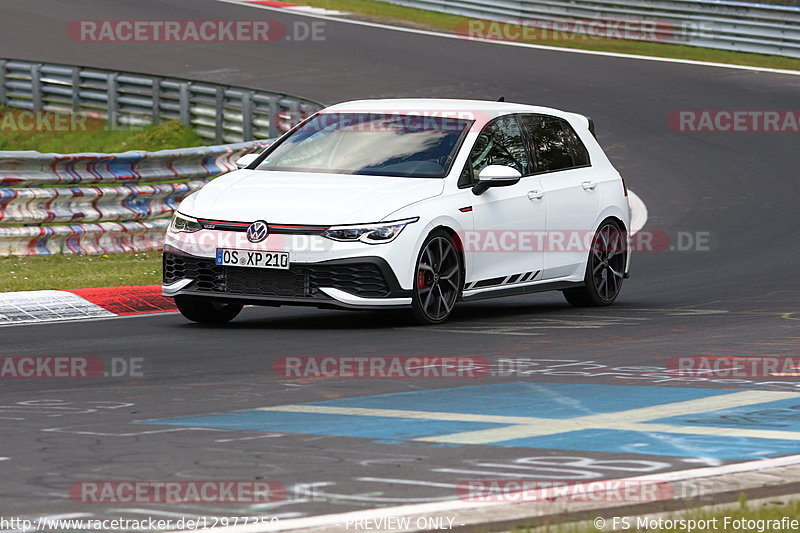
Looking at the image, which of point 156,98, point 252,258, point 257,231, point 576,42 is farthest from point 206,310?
point 576,42

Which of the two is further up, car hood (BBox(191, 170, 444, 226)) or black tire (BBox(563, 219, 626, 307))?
car hood (BBox(191, 170, 444, 226))

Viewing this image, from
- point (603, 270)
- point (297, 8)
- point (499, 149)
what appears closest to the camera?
point (499, 149)

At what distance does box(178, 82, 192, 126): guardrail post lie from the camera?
2959 centimetres

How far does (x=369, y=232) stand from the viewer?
11812mm

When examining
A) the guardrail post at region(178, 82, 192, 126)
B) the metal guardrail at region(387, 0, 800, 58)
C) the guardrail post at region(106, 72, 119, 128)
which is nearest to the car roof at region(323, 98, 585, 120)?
→ the guardrail post at region(178, 82, 192, 126)

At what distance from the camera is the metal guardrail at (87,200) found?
1625 cm

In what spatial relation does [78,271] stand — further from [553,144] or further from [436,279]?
[553,144]

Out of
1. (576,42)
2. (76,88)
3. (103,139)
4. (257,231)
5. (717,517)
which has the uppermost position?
(576,42)

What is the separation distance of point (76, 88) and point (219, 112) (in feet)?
13.9

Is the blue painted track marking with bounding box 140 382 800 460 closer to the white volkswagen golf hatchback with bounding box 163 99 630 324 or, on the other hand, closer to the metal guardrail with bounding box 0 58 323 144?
the white volkswagen golf hatchback with bounding box 163 99 630 324

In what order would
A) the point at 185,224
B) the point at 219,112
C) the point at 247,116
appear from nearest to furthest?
the point at 185,224 < the point at 247,116 < the point at 219,112

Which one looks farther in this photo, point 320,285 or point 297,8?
point 297,8

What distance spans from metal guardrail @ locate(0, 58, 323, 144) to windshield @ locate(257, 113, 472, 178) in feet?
39.2

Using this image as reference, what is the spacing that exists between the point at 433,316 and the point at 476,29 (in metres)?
30.5
